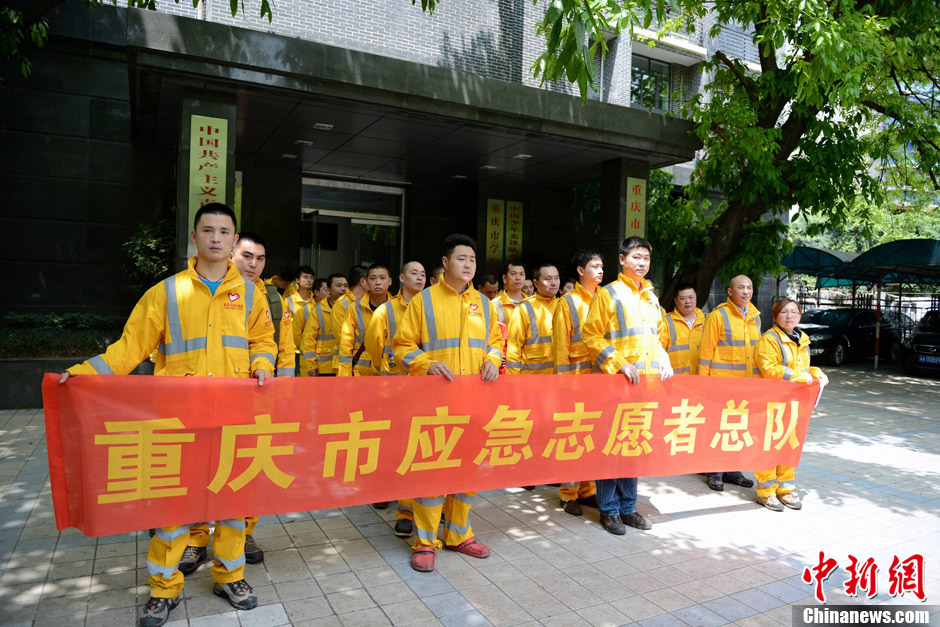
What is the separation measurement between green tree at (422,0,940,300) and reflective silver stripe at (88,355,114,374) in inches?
215

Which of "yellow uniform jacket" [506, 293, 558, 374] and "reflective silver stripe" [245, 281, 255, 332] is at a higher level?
"reflective silver stripe" [245, 281, 255, 332]

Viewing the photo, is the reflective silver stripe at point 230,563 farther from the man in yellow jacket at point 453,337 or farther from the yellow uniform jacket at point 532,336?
the yellow uniform jacket at point 532,336

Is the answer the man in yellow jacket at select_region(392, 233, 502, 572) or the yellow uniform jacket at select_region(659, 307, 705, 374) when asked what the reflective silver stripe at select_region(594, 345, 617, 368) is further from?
the yellow uniform jacket at select_region(659, 307, 705, 374)

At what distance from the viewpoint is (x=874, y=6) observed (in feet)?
25.4

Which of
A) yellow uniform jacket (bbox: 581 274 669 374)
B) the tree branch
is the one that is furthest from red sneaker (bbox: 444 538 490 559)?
the tree branch

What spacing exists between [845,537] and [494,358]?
276 centimetres

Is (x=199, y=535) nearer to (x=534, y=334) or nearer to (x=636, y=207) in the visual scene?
(x=534, y=334)

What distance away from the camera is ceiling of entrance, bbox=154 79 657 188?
7.40 meters

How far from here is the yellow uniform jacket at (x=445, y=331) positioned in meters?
3.81

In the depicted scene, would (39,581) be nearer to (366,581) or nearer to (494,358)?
(366,581)

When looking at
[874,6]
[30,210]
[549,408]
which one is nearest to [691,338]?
[549,408]

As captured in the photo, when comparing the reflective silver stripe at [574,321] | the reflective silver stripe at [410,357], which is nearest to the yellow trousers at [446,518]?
the reflective silver stripe at [410,357]

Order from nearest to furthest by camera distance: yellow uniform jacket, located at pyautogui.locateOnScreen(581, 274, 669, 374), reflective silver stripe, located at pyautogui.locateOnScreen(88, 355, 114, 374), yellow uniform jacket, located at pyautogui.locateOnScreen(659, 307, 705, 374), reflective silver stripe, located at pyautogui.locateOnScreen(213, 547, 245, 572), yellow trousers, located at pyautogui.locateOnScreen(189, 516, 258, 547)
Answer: reflective silver stripe, located at pyautogui.locateOnScreen(88, 355, 114, 374), reflective silver stripe, located at pyautogui.locateOnScreen(213, 547, 245, 572), yellow trousers, located at pyautogui.locateOnScreen(189, 516, 258, 547), yellow uniform jacket, located at pyautogui.locateOnScreen(581, 274, 669, 374), yellow uniform jacket, located at pyautogui.locateOnScreen(659, 307, 705, 374)

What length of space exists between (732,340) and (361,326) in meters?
3.11
